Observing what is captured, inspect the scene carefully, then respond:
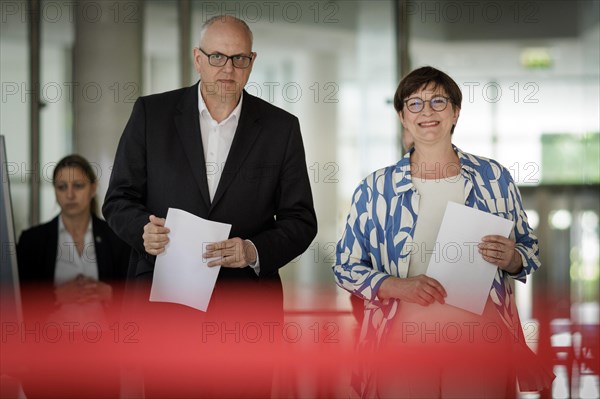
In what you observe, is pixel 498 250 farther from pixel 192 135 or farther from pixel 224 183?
pixel 192 135

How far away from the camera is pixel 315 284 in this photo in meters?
6.41

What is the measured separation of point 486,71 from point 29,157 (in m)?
3.48

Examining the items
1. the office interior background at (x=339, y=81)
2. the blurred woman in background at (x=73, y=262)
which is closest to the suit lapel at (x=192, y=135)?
the blurred woman in background at (x=73, y=262)

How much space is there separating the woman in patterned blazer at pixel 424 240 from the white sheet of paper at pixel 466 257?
0.03 metres

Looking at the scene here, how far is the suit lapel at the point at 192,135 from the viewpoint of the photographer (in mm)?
2590

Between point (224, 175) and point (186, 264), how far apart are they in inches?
11.5

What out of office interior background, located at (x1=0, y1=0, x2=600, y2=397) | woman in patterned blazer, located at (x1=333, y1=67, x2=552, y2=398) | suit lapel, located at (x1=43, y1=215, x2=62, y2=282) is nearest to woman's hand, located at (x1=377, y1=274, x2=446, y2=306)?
woman in patterned blazer, located at (x1=333, y1=67, x2=552, y2=398)

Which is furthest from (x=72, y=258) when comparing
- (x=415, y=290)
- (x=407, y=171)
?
(x=415, y=290)

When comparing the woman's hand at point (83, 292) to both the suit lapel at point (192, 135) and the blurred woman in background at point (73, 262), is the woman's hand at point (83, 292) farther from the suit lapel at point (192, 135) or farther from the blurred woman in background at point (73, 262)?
the suit lapel at point (192, 135)

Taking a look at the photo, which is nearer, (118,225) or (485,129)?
(118,225)

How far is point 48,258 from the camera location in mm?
4367

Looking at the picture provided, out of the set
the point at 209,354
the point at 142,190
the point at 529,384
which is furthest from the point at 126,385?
the point at 142,190

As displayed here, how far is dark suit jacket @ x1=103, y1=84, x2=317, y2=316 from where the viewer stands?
8.45 ft

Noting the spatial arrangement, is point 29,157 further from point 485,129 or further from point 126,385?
point 126,385
